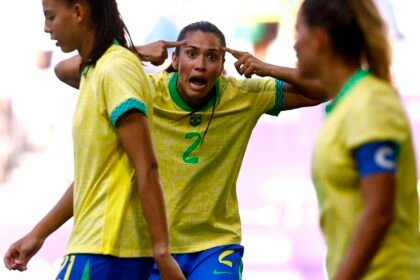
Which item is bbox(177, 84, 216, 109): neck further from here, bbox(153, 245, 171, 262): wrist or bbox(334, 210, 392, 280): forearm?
bbox(334, 210, 392, 280): forearm

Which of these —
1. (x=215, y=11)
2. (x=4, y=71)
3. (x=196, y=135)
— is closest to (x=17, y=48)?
(x=4, y=71)

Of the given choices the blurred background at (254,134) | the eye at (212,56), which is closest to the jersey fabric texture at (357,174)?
the eye at (212,56)

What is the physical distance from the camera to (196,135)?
4.68 m

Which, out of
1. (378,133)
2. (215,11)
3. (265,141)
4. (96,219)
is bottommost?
(96,219)

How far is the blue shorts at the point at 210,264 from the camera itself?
4641 millimetres

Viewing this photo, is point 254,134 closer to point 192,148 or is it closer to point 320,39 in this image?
point 192,148

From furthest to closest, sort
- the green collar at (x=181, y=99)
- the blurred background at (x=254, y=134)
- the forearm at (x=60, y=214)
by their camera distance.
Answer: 1. the blurred background at (x=254, y=134)
2. the green collar at (x=181, y=99)
3. the forearm at (x=60, y=214)

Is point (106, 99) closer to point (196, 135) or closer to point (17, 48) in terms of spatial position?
point (196, 135)

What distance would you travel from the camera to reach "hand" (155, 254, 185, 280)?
11.8 ft

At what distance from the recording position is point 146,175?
3555 millimetres

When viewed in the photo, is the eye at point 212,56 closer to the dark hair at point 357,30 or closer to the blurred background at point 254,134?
the dark hair at point 357,30

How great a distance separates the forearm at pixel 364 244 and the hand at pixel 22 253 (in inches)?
60.4

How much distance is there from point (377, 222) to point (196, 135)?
6.20ft

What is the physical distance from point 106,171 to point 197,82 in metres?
1.22
